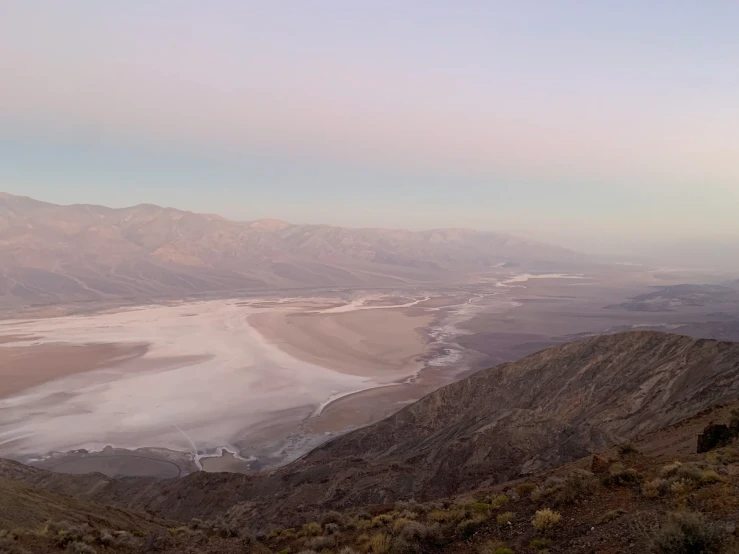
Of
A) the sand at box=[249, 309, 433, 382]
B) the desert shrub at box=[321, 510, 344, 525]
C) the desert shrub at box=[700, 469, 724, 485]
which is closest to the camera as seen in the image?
the desert shrub at box=[700, 469, 724, 485]

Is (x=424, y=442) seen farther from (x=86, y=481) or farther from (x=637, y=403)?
(x=86, y=481)

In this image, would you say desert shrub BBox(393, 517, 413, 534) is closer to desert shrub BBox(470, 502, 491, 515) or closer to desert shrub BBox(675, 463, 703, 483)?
desert shrub BBox(470, 502, 491, 515)

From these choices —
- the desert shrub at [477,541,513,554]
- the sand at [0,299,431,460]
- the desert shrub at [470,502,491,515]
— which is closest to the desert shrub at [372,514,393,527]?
the desert shrub at [470,502,491,515]

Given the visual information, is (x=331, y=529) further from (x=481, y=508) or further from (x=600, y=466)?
(x=600, y=466)

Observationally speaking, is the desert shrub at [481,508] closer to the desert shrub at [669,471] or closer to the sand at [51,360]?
the desert shrub at [669,471]

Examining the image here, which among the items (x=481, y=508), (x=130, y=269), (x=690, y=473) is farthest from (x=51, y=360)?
(x=130, y=269)

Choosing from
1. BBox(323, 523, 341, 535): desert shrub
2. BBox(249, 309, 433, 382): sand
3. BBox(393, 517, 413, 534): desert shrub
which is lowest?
BBox(249, 309, 433, 382): sand
